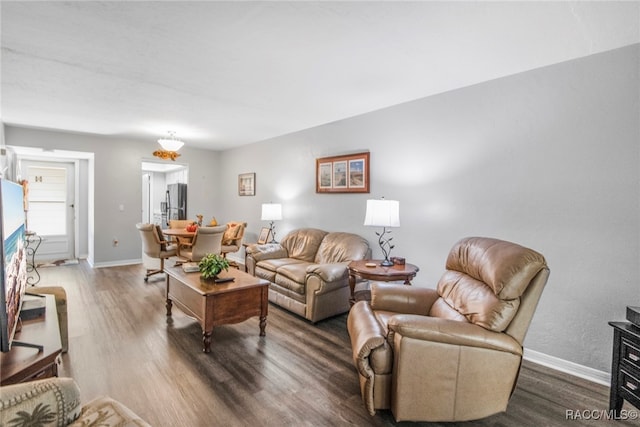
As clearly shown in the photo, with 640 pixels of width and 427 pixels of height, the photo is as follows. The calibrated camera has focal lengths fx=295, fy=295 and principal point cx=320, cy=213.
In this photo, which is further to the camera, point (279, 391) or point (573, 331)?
point (573, 331)

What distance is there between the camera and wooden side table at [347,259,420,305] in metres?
2.80

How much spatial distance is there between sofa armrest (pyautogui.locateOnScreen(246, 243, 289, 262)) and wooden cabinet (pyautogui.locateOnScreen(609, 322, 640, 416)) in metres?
3.52

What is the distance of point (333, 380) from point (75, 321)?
9.60 feet

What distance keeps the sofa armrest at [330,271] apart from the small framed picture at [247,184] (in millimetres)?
3357

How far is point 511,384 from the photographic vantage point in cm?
178

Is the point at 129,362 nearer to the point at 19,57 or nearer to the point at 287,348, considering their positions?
the point at 287,348

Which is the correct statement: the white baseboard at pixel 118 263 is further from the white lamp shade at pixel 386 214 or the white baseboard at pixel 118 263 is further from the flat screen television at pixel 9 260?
the white lamp shade at pixel 386 214

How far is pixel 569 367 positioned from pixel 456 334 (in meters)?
1.53

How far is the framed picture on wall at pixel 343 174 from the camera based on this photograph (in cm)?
396

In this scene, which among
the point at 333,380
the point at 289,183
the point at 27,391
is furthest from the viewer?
the point at 289,183

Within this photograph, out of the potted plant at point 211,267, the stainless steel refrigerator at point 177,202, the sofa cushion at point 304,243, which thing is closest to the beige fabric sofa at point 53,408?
the potted plant at point 211,267

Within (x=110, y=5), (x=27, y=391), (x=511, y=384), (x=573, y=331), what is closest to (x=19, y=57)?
(x=110, y=5)

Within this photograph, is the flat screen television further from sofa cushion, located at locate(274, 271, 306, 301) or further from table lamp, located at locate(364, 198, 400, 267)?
table lamp, located at locate(364, 198, 400, 267)

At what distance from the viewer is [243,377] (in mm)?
2260
